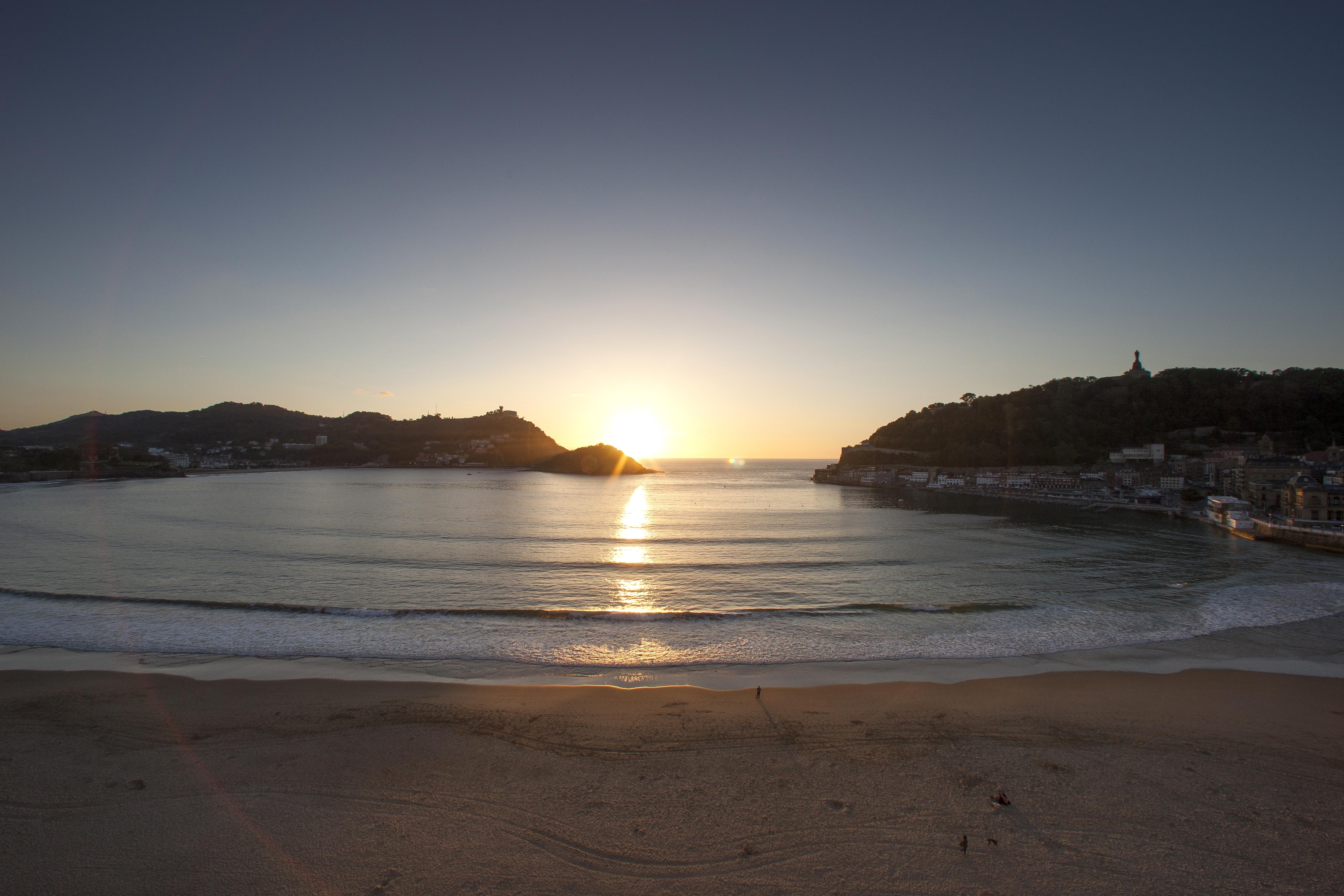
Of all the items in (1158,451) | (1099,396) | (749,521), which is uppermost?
(1099,396)

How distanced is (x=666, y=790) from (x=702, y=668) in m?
5.29

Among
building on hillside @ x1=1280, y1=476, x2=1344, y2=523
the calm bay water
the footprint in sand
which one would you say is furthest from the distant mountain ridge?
the footprint in sand

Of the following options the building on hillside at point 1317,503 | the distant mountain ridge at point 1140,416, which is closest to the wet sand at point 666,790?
the building on hillside at point 1317,503

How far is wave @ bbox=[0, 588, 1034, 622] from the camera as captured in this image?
16000 millimetres

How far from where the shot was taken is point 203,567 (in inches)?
875

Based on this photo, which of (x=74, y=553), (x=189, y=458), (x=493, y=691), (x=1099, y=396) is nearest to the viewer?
(x=493, y=691)

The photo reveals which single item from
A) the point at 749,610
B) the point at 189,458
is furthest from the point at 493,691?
the point at 189,458

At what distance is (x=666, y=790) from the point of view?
641cm

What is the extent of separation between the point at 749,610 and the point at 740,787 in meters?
10.6

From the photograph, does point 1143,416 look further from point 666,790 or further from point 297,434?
point 297,434

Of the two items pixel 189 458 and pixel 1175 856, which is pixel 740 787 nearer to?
pixel 1175 856

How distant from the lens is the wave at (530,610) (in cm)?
1600

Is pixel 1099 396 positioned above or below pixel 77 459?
above

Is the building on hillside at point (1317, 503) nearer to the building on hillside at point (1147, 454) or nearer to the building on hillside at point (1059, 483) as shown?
the building on hillside at point (1059, 483)
